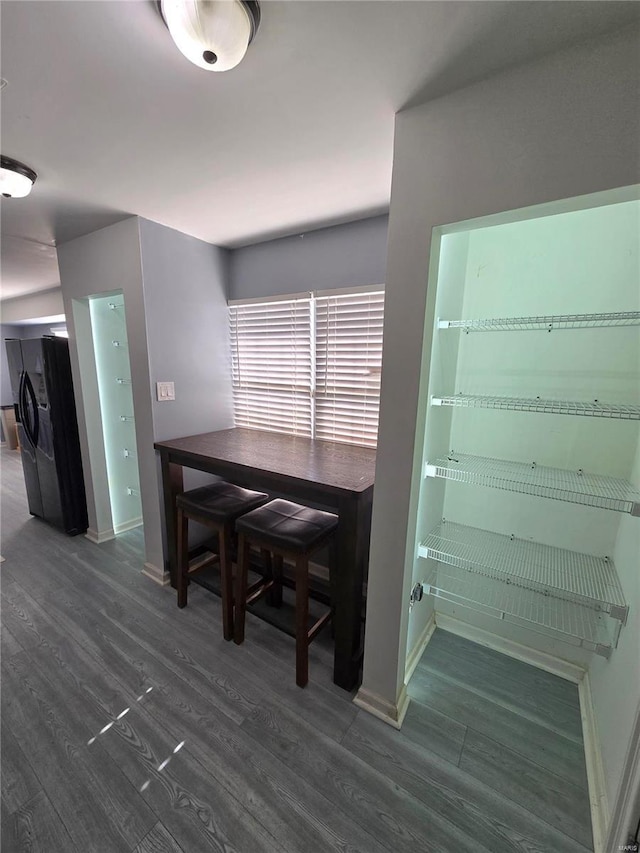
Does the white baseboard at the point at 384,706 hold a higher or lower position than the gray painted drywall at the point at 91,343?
lower

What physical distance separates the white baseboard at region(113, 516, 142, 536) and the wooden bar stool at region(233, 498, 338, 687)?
1855mm

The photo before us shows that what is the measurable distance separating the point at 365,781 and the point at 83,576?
2295mm

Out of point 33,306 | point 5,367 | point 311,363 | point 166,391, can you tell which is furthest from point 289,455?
point 5,367

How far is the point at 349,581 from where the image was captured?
149 centimetres

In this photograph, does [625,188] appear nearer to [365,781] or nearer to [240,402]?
[365,781]

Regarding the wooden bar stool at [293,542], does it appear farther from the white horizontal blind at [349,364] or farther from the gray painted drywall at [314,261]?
the gray painted drywall at [314,261]

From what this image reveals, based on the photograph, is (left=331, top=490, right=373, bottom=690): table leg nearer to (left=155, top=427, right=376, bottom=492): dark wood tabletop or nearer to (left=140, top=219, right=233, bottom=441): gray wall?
(left=155, top=427, right=376, bottom=492): dark wood tabletop

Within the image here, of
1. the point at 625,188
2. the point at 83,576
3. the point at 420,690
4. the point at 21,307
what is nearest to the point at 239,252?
the point at 625,188

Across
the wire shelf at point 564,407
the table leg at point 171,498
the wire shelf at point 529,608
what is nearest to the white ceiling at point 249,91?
the wire shelf at point 564,407

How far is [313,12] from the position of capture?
2.57ft

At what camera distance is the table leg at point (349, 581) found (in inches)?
57.0

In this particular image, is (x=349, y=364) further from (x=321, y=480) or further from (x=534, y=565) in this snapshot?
(x=534, y=565)

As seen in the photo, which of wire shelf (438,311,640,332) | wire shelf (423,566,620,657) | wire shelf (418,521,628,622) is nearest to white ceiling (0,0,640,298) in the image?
wire shelf (438,311,640,332)

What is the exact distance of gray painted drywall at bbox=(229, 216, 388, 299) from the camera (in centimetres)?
197
